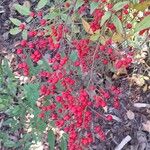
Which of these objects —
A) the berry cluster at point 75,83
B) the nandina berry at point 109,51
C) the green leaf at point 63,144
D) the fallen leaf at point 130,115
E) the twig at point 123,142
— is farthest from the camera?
the fallen leaf at point 130,115

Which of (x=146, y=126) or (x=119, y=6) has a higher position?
(x=119, y=6)

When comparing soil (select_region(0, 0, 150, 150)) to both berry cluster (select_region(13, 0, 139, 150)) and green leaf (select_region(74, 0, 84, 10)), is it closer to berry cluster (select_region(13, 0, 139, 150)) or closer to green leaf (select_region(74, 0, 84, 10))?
berry cluster (select_region(13, 0, 139, 150))

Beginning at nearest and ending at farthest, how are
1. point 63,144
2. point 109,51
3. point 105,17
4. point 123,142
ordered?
point 105,17 < point 109,51 < point 63,144 < point 123,142

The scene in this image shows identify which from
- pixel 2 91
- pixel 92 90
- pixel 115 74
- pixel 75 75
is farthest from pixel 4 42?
pixel 92 90

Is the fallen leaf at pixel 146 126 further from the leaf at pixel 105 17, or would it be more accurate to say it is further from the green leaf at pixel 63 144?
the leaf at pixel 105 17

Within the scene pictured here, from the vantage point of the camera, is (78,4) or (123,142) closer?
(78,4)

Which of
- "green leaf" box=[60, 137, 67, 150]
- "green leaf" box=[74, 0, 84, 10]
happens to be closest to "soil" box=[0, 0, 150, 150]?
"green leaf" box=[60, 137, 67, 150]

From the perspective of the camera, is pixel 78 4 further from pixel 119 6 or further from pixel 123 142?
pixel 123 142

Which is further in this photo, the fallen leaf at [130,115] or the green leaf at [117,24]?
the fallen leaf at [130,115]

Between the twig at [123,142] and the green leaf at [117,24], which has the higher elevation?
the green leaf at [117,24]

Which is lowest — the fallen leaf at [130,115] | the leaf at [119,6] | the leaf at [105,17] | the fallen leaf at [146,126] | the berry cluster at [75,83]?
the fallen leaf at [146,126]

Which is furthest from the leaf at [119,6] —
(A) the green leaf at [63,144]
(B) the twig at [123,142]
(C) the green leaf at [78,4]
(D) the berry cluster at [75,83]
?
(B) the twig at [123,142]

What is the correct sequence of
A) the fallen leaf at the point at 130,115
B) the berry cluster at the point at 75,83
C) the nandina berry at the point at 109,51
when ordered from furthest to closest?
the fallen leaf at the point at 130,115 → the nandina berry at the point at 109,51 → the berry cluster at the point at 75,83

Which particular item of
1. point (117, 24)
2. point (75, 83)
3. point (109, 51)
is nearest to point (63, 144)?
point (75, 83)
